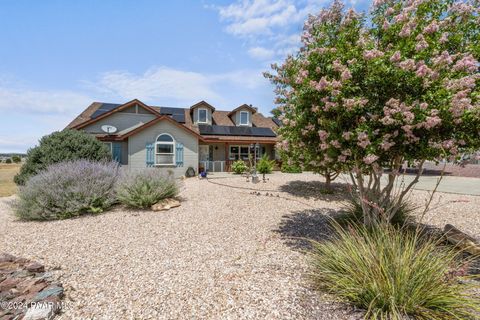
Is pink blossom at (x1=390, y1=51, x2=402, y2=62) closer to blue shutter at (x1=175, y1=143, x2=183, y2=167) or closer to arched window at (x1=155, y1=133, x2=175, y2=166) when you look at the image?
blue shutter at (x1=175, y1=143, x2=183, y2=167)

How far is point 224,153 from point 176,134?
516 centimetres

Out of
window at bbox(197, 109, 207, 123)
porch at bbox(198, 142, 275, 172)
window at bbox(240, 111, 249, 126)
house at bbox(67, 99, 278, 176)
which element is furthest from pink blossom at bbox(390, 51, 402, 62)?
window at bbox(240, 111, 249, 126)

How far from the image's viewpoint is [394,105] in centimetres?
318

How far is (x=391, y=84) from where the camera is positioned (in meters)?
3.32

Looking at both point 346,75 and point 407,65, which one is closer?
point 407,65

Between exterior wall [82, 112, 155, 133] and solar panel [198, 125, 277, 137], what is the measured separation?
4.63m

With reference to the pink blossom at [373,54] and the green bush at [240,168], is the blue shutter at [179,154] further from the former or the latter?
the pink blossom at [373,54]

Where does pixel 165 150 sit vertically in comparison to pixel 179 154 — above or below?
above

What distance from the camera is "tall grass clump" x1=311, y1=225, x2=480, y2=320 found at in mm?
2256

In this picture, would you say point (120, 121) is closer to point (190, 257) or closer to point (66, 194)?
point (66, 194)

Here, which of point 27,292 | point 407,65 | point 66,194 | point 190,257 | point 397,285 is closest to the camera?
point 397,285

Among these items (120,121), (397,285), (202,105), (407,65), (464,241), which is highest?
(202,105)

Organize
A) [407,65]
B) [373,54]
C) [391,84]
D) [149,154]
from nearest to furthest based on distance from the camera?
[407,65]
[373,54]
[391,84]
[149,154]

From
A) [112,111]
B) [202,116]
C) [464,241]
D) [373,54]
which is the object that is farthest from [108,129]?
[464,241]
